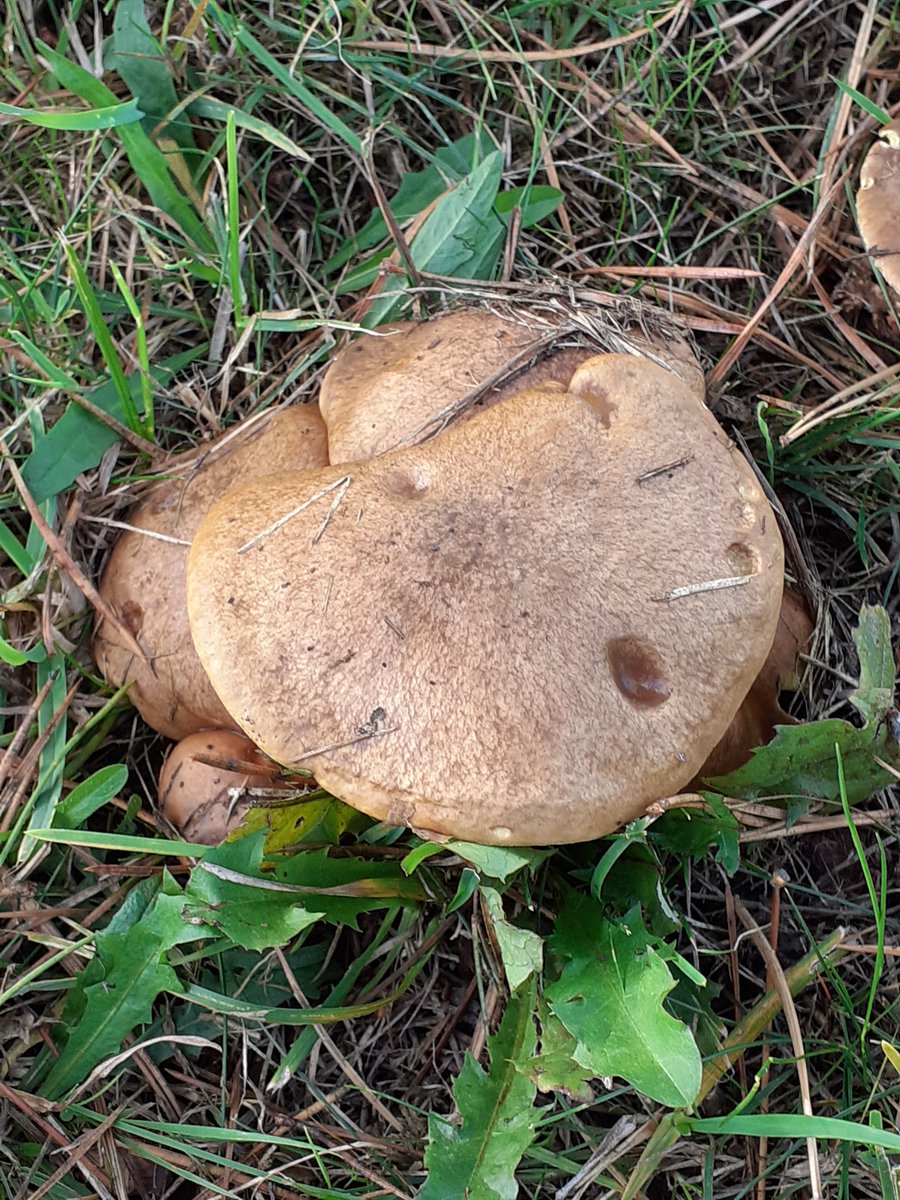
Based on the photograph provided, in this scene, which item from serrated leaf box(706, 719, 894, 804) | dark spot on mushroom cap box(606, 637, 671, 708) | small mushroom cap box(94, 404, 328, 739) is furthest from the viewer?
small mushroom cap box(94, 404, 328, 739)

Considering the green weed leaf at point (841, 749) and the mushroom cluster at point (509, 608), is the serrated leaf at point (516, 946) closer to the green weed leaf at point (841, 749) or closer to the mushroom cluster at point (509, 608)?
the mushroom cluster at point (509, 608)

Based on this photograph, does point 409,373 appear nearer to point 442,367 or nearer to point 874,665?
point 442,367

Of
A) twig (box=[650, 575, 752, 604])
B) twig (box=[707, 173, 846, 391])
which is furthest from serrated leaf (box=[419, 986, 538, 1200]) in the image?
twig (box=[707, 173, 846, 391])

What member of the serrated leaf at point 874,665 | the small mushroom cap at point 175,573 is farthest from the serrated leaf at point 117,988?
the serrated leaf at point 874,665

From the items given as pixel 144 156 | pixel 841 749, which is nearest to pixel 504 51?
pixel 144 156

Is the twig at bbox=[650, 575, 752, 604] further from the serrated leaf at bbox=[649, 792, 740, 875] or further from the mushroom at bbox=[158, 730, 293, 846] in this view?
the mushroom at bbox=[158, 730, 293, 846]

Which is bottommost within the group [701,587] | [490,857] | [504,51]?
[490,857]
